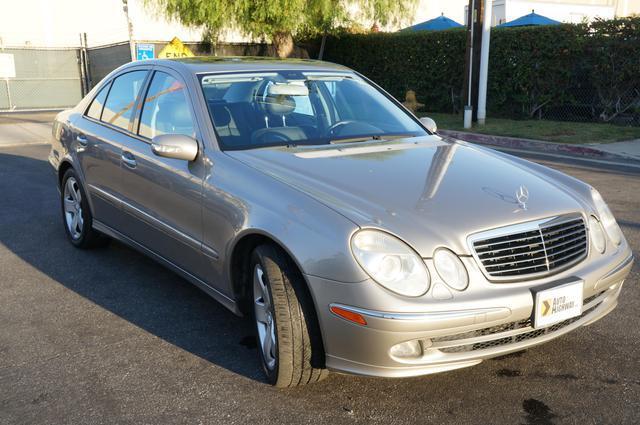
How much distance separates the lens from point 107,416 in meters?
2.94

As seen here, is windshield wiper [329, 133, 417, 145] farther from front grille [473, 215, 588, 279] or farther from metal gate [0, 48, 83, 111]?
metal gate [0, 48, 83, 111]

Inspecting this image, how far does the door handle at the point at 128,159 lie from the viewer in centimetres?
426

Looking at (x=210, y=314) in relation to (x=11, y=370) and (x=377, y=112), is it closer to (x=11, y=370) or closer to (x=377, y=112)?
(x=11, y=370)

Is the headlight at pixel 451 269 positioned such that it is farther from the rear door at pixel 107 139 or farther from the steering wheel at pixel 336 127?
the rear door at pixel 107 139

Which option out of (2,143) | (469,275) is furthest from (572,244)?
(2,143)

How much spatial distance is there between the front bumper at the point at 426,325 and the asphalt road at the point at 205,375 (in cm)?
30

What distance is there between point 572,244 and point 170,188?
2224mm

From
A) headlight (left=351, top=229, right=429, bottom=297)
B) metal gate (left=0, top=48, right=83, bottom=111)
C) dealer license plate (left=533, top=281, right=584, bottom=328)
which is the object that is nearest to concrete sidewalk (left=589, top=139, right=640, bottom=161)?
dealer license plate (left=533, top=281, right=584, bottom=328)

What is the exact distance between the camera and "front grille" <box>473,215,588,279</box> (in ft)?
9.21

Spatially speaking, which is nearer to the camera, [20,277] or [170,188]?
[170,188]

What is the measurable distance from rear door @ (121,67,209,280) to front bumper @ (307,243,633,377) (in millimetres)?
1127

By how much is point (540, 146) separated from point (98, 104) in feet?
29.7

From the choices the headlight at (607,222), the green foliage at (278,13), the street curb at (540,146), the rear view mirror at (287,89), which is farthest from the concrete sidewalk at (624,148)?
the green foliage at (278,13)

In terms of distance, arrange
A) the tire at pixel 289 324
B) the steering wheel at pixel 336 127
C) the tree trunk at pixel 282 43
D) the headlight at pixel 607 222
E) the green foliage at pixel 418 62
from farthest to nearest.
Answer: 1. the tree trunk at pixel 282 43
2. the green foliage at pixel 418 62
3. the steering wheel at pixel 336 127
4. the headlight at pixel 607 222
5. the tire at pixel 289 324
